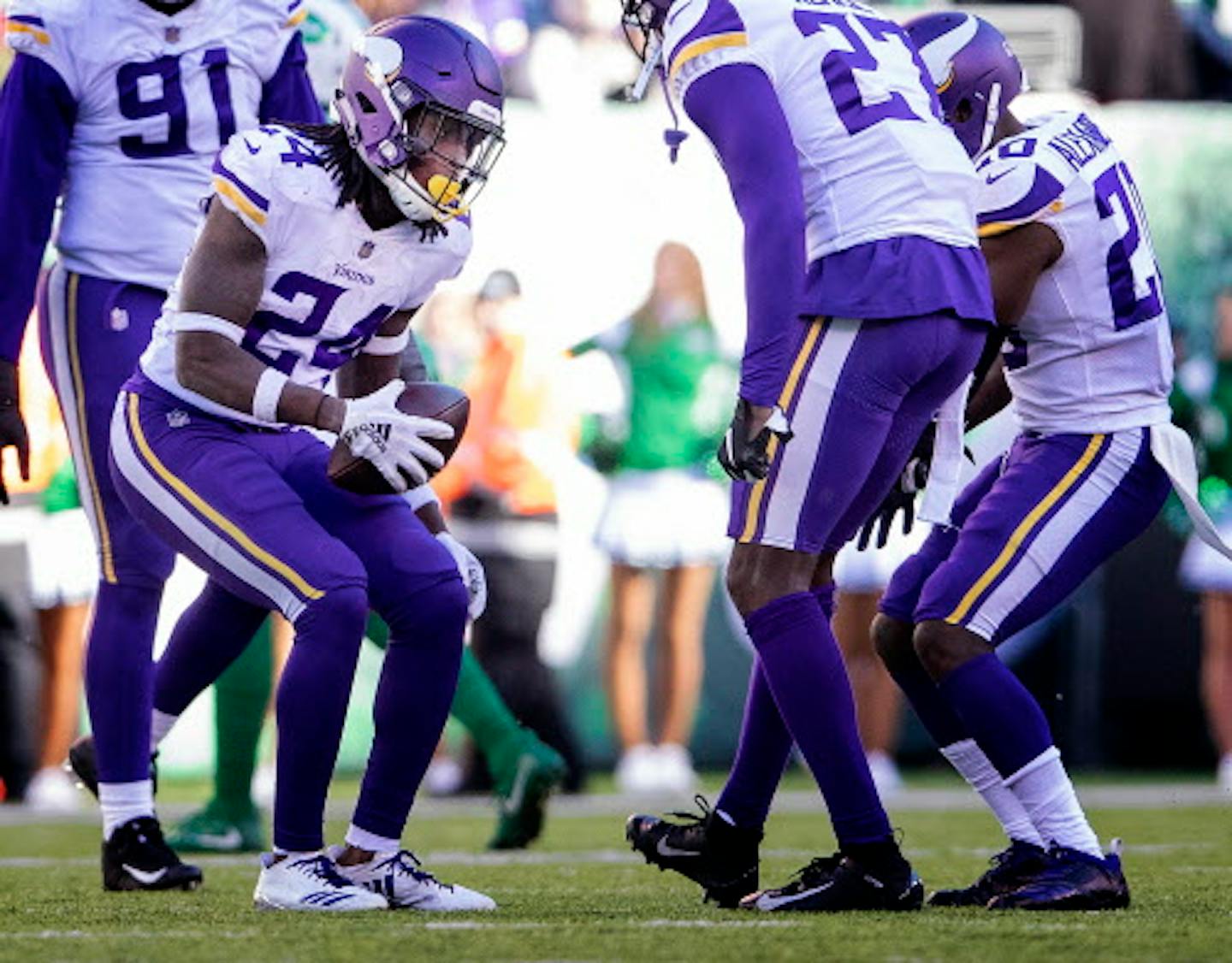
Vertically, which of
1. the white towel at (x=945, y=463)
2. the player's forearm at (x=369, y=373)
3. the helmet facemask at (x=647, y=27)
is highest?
the helmet facemask at (x=647, y=27)

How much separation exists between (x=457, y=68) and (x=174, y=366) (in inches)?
28.9

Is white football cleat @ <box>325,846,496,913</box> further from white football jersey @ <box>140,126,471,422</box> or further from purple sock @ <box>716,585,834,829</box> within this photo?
white football jersey @ <box>140,126,471,422</box>

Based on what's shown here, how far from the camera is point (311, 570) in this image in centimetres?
449

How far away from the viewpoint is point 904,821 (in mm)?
7750

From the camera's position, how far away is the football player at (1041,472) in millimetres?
4711

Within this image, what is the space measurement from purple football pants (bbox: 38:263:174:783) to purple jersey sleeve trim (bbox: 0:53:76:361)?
9 cm

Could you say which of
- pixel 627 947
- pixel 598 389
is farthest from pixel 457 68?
pixel 598 389

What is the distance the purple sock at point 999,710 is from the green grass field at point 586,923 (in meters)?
0.31

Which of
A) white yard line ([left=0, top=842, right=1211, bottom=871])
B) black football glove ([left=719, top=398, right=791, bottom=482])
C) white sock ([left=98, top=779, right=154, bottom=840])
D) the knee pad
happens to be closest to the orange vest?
white yard line ([left=0, top=842, right=1211, bottom=871])

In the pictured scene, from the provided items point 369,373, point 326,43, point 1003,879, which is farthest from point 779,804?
point 369,373

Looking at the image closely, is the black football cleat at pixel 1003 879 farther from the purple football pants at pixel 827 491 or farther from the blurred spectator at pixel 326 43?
the blurred spectator at pixel 326 43

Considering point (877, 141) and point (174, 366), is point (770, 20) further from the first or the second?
point (174, 366)

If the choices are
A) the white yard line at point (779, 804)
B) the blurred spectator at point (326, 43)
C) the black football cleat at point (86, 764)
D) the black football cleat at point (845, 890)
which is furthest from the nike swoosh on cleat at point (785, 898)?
the white yard line at point (779, 804)

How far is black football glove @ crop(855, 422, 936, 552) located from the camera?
4887 millimetres
